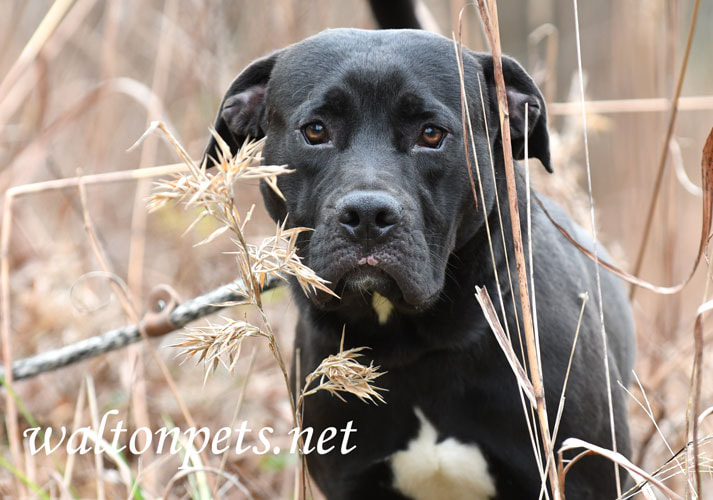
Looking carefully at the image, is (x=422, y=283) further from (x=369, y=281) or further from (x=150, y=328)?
(x=150, y=328)

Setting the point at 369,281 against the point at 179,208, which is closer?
the point at 369,281

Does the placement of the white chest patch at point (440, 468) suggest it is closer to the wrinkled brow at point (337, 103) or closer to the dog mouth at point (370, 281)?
the dog mouth at point (370, 281)

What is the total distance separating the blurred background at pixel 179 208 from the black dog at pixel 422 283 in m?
0.70

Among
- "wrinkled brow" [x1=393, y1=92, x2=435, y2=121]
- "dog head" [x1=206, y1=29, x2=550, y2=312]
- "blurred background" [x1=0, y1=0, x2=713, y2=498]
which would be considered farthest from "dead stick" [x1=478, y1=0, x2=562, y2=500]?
"blurred background" [x1=0, y1=0, x2=713, y2=498]

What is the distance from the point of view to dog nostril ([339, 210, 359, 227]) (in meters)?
2.14

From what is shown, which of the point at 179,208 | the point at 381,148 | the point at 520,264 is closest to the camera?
the point at 520,264

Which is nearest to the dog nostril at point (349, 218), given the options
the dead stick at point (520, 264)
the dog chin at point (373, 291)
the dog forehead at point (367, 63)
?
the dog chin at point (373, 291)

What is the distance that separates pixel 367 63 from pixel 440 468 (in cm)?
119

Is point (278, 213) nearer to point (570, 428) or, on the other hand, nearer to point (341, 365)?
point (341, 365)

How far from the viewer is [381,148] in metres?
2.38

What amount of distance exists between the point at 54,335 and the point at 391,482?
2179 millimetres

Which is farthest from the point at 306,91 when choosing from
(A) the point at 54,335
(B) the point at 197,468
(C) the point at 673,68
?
A: (A) the point at 54,335

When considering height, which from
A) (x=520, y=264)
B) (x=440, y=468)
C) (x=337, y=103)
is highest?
(x=337, y=103)

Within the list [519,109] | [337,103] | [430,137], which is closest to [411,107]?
[430,137]
